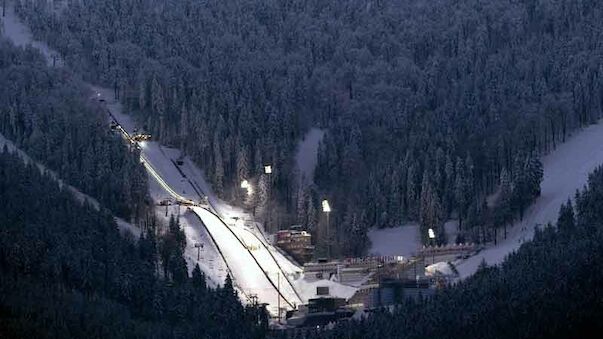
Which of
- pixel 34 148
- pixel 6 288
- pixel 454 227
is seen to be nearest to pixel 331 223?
pixel 454 227

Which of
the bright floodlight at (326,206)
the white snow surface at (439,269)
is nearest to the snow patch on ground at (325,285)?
the white snow surface at (439,269)

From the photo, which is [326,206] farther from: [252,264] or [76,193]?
[76,193]

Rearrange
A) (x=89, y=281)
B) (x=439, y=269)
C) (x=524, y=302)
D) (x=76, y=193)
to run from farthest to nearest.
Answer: (x=76, y=193) → (x=439, y=269) → (x=89, y=281) → (x=524, y=302)

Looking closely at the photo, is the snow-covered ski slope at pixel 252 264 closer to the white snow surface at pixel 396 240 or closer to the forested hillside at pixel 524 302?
the white snow surface at pixel 396 240

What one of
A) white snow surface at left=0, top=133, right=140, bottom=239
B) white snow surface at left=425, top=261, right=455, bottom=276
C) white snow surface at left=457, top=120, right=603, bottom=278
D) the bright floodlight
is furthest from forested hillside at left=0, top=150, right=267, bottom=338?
white snow surface at left=457, top=120, right=603, bottom=278

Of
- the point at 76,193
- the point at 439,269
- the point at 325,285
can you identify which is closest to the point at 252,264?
the point at 325,285
